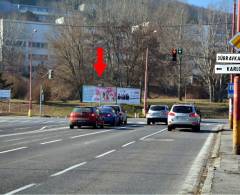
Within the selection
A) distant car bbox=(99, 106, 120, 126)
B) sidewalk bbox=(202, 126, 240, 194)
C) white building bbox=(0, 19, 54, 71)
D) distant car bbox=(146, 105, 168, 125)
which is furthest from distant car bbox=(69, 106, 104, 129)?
white building bbox=(0, 19, 54, 71)

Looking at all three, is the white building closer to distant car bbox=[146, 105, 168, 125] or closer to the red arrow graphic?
the red arrow graphic

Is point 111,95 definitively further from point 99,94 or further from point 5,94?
point 5,94

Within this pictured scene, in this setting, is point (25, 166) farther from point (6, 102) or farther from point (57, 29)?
point (57, 29)

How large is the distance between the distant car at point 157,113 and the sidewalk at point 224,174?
970 inches

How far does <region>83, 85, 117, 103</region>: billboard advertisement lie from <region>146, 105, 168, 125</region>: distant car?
28595 millimetres

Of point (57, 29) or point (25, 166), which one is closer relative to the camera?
point (25, 166)

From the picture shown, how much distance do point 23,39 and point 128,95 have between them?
148 ft

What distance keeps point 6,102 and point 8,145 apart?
5377 cm

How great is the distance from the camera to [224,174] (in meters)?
13.1

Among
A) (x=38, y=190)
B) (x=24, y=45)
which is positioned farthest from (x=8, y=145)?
(x=24, y=45)

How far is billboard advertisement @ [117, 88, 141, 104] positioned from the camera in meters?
73.3

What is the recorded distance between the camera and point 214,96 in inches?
3135

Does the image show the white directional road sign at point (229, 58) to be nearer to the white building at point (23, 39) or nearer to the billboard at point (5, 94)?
the billboard at point (5, 94)

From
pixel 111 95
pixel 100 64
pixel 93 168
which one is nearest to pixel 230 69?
pixel 93 168
